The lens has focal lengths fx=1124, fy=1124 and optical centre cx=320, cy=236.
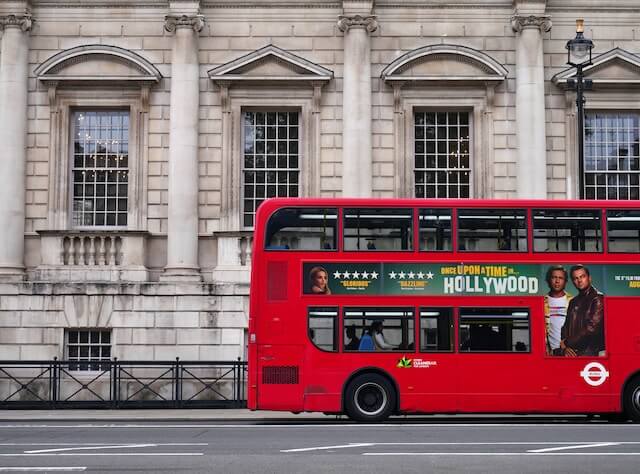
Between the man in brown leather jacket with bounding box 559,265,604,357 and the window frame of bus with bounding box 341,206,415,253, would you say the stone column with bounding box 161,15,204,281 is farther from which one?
the man in brown leather jacket with bounding box 559,265,604,357

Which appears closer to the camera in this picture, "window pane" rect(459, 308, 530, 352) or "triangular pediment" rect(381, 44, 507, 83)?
"window pane" rect(459, 308, 530, 352)

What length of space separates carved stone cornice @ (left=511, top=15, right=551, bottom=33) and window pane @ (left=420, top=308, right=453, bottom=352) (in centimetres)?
1022

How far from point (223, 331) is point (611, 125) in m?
11.0

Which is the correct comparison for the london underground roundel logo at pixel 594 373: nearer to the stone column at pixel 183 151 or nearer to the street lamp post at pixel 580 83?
the street lamp post at pixel 580 83

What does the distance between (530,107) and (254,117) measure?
268 inches

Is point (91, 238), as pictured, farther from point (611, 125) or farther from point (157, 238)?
point (611, 125)

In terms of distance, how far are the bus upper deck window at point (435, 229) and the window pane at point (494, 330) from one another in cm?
126

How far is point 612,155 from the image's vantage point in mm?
28172

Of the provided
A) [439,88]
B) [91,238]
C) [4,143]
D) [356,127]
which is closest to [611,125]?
[439,88]

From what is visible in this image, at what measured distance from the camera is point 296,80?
2744 centimetres

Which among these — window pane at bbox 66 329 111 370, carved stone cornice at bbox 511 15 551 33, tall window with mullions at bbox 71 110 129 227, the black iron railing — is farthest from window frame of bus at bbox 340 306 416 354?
carved stone cornice at bbox 511 15 551 33

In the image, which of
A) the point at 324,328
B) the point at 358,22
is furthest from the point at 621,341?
the point at 358,22

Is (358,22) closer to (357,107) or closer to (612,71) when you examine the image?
(357,107)

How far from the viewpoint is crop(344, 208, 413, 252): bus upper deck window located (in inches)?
797
